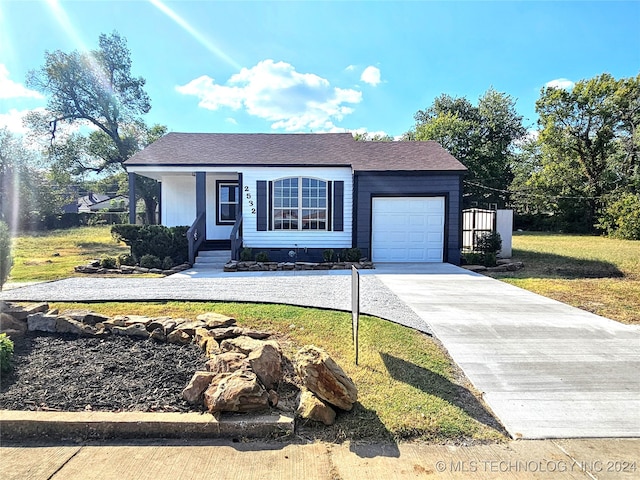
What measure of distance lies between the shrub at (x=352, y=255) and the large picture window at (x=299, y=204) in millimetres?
1286

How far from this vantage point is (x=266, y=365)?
3516mm

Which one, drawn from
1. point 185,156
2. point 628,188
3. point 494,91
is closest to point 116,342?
point 185,156

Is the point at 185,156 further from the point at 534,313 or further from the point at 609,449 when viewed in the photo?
the point at 609,449

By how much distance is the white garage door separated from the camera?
12680 millimetres

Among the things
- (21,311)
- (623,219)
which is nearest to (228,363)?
(21,311)

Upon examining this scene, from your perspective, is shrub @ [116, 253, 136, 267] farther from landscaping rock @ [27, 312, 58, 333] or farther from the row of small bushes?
landscaping rock @ [27, 312, 58, 333]

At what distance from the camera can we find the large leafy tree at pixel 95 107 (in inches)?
891

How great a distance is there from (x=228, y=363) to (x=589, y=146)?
116ft

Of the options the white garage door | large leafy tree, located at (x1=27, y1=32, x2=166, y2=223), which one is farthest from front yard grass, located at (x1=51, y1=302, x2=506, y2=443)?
large leafy tree, located at (x1=27, y1=32, x2=166, y2=223)

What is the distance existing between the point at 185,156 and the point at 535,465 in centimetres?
1331

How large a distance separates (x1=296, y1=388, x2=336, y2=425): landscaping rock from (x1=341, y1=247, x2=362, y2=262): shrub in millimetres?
9063

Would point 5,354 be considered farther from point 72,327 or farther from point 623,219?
point 623,219

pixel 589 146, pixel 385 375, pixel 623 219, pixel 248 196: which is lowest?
pixel 385 375

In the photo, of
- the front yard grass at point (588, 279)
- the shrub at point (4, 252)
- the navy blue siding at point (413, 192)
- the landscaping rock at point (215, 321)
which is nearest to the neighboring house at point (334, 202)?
the navy blue siding at point (413, 192)
